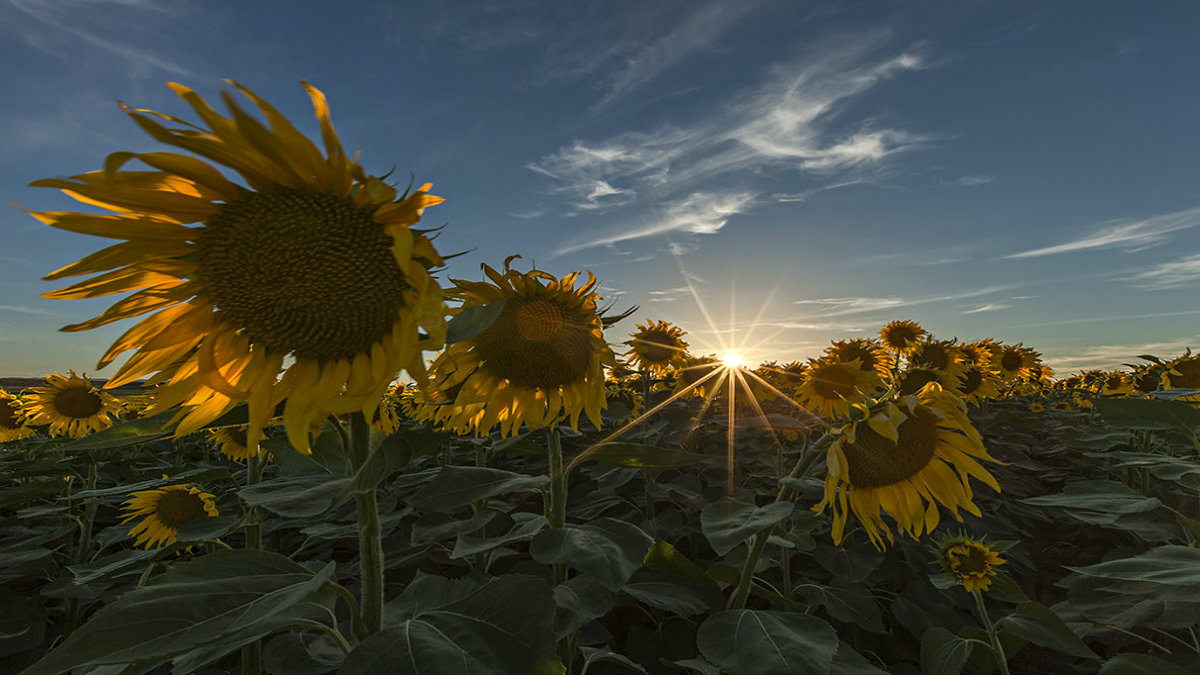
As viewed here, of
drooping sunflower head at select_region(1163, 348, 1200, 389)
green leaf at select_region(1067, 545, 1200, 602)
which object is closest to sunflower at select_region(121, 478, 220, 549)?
green leaf at select_region(1067, 545, 1200, 602)

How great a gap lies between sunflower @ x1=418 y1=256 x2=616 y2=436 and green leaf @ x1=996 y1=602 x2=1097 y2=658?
1905 millimetres

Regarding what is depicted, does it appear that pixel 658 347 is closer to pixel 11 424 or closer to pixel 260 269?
pixel 260 269

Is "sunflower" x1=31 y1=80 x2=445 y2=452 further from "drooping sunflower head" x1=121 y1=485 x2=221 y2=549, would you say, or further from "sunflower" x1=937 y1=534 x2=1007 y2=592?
"drooping sunflower head" x1=121 y1=485 x2=221 y2=549

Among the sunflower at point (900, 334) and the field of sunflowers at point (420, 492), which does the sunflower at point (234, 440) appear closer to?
the field of sunflowers at point (420, 492)

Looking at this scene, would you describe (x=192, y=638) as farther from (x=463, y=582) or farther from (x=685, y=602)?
(x=685, y=602)

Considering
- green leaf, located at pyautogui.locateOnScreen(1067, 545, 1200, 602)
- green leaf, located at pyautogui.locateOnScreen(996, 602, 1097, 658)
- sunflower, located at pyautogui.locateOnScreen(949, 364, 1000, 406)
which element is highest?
sunflower, located at pyautogui.locateOnScreen(949, 364, 1000, 406)

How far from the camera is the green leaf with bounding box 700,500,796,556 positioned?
1839mm

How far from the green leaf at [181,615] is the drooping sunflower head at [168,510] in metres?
3.23

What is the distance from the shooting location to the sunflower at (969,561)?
3.00 metres

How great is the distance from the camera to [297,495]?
1.43 metres

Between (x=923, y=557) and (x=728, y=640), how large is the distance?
2873 millimetres

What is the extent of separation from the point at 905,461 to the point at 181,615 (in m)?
2.29

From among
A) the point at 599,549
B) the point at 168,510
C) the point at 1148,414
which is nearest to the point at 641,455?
the point at 599,549

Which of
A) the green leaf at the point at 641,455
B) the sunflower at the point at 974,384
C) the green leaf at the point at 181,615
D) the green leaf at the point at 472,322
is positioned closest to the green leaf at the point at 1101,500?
the green leaf at the point at 641,455
